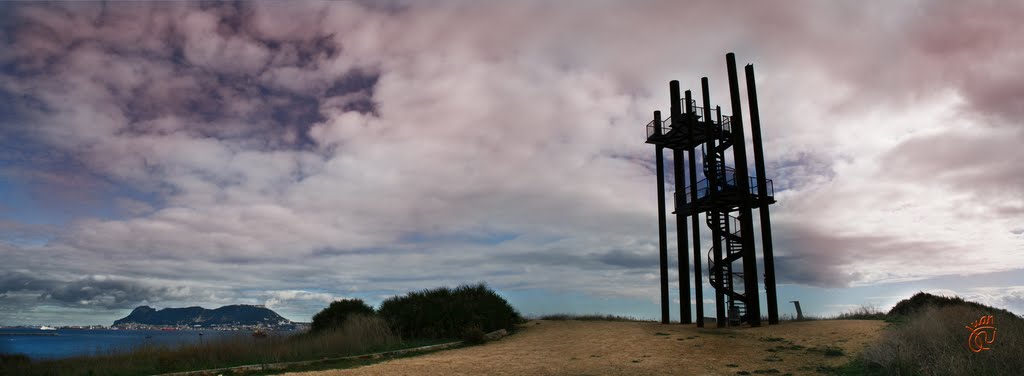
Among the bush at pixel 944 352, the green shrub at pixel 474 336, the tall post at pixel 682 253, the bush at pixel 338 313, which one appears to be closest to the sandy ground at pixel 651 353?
the green shrub at pixel 474 336

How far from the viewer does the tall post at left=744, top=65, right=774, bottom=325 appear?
2305 centimetres

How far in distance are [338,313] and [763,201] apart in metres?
19.1

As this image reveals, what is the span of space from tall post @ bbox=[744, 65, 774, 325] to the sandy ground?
80.8 inches

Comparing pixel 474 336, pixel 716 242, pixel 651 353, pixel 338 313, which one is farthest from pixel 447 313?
pixel 716 242

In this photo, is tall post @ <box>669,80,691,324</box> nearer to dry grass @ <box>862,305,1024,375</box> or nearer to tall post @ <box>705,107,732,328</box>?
tall post @ <box>705,107,732,328</box>

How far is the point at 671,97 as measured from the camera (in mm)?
26969

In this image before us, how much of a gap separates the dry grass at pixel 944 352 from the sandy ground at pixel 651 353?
1203 mm

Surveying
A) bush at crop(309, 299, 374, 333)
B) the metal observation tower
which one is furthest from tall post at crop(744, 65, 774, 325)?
bush at crop(309, 299, 374, 333)

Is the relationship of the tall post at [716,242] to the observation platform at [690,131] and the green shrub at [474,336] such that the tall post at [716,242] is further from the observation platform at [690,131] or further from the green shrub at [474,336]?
the green shrub at [474,336]

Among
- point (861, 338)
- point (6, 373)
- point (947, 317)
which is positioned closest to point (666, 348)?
point (861, 338)

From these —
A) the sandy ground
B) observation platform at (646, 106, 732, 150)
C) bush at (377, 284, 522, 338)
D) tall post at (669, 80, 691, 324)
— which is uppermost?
observation platform at (646, 106, 732, 150)

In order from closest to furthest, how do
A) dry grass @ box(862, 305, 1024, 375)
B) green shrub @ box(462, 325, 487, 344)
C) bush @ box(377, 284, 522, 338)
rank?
dry grass @ box(862, 305, 1024, 375) → green shrub @ box(462, 325, 487, 344) → bush @ box(377, 284, 522, 338)

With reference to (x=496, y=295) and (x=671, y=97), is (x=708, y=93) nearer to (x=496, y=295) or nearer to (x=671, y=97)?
(x=671, y=97)

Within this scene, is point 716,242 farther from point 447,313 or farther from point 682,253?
point 447,313
